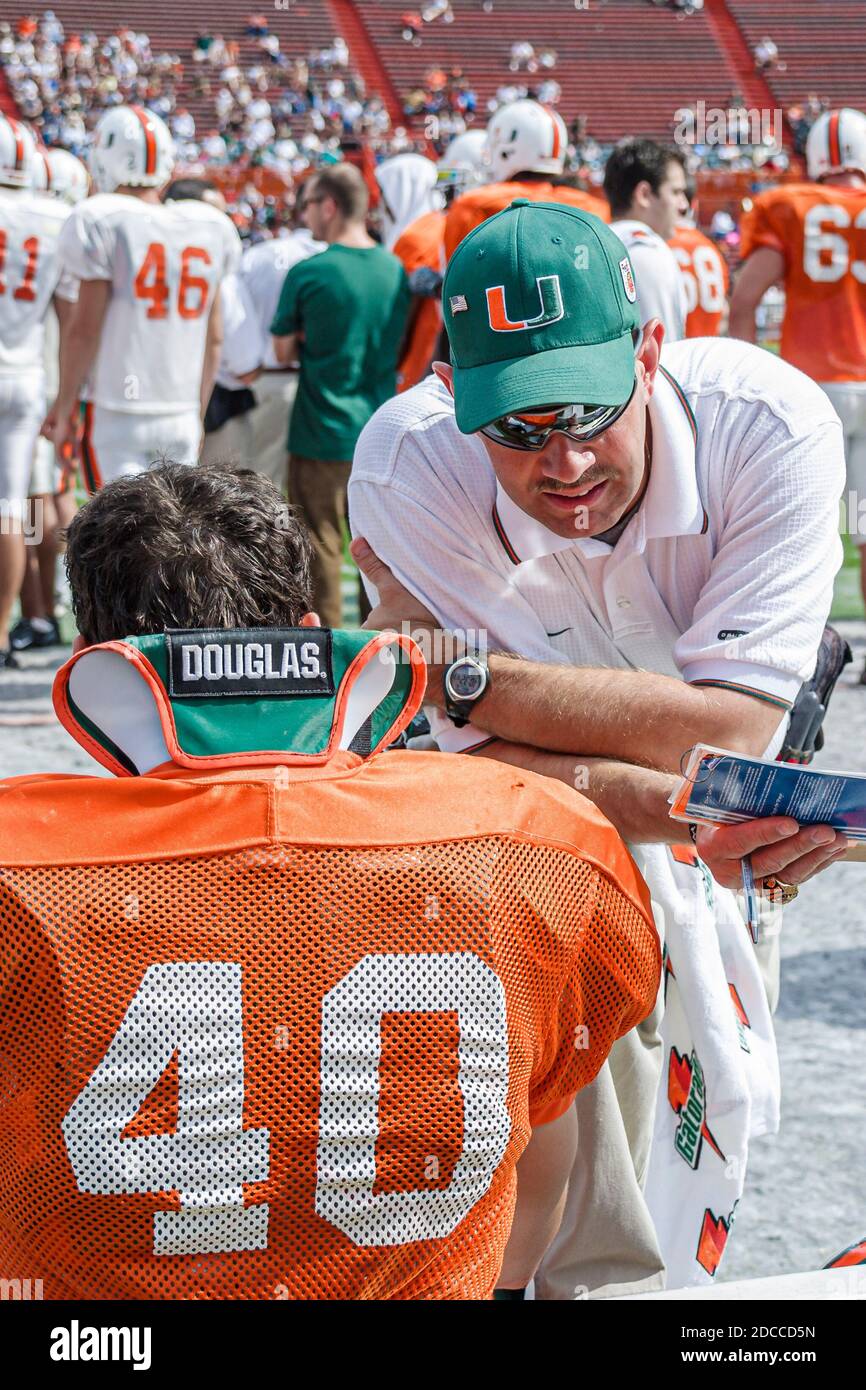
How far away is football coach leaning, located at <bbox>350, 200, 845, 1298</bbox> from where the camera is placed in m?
2.07

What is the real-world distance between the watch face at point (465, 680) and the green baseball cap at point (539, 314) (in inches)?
13.3

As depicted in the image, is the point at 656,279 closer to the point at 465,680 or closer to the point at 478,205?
the point at 478,205

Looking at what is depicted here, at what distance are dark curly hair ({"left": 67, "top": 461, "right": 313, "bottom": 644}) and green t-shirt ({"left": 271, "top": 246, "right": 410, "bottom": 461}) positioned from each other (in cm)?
511

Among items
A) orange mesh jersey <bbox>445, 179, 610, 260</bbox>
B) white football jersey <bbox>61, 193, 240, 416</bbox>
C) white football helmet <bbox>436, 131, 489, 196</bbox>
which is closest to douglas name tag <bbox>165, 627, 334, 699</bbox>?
orange mesh jersey <bbox>445, 179, 610, 260</bbox>

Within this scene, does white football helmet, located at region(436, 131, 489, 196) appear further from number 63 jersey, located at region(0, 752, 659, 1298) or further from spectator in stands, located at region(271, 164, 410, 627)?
number 63 jersey, located at region(0, 752, 659, 1298)

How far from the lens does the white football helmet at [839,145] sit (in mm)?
6691

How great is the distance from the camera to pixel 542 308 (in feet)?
6.73

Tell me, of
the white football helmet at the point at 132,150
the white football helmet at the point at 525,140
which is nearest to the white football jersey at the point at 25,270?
the white football helmet at the point at 132,150

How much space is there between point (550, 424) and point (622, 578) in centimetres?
32

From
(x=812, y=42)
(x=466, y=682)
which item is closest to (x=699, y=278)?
(x=466, y=682)

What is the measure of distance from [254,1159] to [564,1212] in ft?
2.75

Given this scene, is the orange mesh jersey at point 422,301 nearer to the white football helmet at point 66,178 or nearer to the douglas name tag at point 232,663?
the white football helmet at point 66,178

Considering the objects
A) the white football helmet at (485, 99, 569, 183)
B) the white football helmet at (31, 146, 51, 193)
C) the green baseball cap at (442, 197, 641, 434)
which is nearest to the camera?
the green baseball cap at (442, 197, 641, 434)

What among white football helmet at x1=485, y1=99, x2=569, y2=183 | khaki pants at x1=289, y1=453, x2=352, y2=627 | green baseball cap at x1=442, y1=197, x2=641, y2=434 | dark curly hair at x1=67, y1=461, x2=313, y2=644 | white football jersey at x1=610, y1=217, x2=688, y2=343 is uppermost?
white football helmet at x1=485, y1=99, x2=569, y2=183
